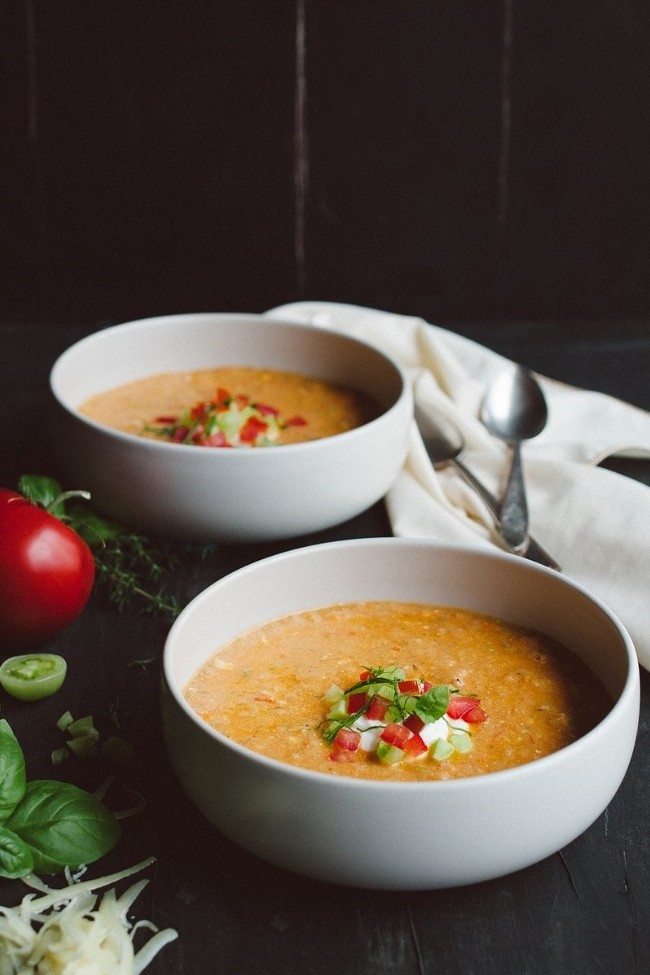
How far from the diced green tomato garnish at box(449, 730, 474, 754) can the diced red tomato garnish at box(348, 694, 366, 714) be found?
12 centimetres

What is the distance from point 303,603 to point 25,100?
230 centimetres

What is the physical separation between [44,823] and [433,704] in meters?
0.49

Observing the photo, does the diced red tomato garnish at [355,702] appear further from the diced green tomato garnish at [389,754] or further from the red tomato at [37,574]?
the red tomato at [37,574]

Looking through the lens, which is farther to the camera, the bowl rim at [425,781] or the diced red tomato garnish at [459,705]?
the diced red tomato garnish at [459,705]

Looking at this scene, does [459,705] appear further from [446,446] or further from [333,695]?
[446,446]

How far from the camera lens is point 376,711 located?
1552 millimetres

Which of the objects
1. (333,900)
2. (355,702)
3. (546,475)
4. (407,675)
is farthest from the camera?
(546,475)

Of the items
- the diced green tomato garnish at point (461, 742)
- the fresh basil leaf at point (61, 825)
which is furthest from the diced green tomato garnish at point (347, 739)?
the fresh basil leaf at point (61, 825)

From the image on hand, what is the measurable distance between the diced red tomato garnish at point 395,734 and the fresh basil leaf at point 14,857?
0.44 metres

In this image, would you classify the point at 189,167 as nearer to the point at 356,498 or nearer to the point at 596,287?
the point at 596,287

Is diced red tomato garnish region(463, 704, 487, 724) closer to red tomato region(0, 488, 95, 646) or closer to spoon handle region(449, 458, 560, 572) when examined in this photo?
spoon handle region(449, 458, 560, 572)

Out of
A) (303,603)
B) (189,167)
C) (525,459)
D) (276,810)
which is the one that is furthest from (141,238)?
(276,810)

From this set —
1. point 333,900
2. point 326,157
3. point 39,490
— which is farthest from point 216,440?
point 326,157

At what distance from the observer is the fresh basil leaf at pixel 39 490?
89.3 inches
